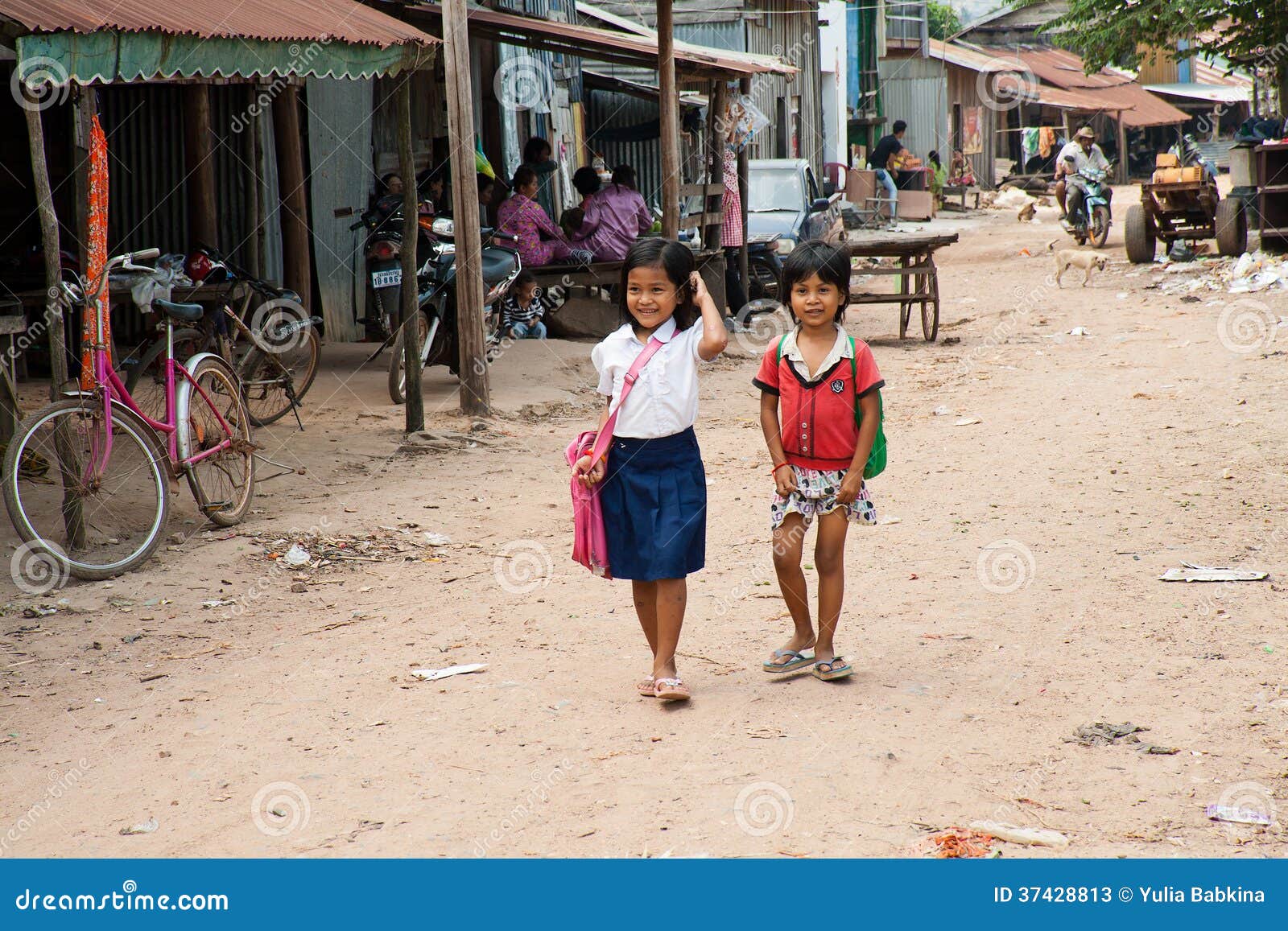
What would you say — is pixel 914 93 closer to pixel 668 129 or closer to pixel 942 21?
pixel 942 21

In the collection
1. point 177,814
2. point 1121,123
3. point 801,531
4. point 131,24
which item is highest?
point 1121,123

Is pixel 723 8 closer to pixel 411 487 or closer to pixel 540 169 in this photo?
pixel 540 169

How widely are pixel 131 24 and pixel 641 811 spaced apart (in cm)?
359

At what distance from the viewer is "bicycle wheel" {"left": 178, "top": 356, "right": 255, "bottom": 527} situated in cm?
573

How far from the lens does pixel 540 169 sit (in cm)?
1276

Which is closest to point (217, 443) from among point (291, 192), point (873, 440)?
point (873, 440)

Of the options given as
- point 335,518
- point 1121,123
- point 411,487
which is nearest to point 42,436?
point 335,518

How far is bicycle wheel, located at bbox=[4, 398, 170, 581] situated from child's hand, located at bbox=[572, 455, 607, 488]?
2419mm

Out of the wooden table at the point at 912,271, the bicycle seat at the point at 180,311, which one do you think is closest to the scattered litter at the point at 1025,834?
the bicycle seat at the point at 180,311

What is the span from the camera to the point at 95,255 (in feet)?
17.5

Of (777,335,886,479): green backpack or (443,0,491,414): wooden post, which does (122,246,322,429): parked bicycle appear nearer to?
(443,0,491,414): wooden post

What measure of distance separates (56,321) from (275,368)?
8.96 ft

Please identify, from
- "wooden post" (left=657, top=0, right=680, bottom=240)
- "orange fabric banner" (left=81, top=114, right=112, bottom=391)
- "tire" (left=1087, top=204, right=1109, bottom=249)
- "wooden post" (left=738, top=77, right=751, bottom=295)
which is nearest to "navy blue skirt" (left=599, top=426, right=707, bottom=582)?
"orange fabric banner" (left=81, top=114, right=112, bottom=391)

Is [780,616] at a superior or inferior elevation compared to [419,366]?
inferior
